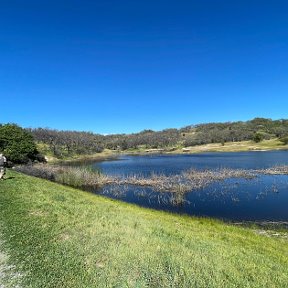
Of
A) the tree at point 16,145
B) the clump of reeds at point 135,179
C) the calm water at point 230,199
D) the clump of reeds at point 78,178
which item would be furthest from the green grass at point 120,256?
the tree at point 16,145

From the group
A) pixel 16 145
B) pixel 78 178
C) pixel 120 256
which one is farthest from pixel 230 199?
pixel 16 145

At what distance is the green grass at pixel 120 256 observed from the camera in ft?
29.1

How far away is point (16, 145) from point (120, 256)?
247ft

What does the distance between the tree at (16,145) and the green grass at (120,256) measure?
6655 centimetres

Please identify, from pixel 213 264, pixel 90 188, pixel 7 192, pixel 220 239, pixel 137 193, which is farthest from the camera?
pixel 90 188

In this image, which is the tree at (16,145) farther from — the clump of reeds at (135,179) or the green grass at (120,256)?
the green grass at (120,256)

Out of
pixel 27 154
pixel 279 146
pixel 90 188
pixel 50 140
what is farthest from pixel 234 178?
pixel 50 140

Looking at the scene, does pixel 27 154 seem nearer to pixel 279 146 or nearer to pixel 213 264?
pixel 213 264

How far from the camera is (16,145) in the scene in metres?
79.3

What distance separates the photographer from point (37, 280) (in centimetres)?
866

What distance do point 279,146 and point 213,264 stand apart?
516 ft

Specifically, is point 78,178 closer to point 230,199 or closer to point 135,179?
point 135,179

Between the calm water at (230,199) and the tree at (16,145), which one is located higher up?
the tree at (16,145)

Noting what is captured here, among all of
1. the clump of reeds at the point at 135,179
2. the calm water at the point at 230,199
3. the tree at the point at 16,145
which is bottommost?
the calm water at the point at 230,199
